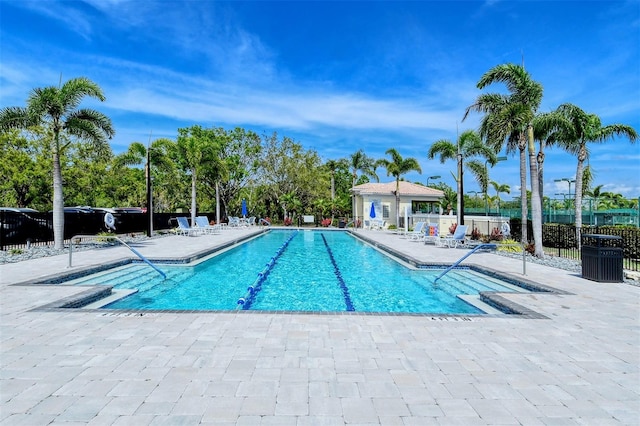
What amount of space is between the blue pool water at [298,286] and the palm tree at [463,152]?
856 cm

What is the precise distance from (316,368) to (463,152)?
1933 cm

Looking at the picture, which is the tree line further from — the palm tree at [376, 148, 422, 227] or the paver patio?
the paver patio

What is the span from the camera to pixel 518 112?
13.0m

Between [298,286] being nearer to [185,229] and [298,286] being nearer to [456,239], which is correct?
[456,239]

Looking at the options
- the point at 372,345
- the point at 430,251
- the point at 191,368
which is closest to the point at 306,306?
the point at 372,345

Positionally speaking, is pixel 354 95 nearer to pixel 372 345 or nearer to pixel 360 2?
pixel 360 2

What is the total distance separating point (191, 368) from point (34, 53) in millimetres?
18363

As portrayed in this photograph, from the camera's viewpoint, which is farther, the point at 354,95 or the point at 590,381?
the point at 354,95

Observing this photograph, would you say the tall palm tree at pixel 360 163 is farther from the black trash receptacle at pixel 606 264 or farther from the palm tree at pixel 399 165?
the black trash receptacle at pixel 606 264

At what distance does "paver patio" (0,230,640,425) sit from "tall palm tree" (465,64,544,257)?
25.7ft

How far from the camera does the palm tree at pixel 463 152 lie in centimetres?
1912

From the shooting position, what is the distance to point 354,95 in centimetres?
2792

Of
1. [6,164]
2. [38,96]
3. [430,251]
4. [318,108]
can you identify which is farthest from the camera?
[318,108]

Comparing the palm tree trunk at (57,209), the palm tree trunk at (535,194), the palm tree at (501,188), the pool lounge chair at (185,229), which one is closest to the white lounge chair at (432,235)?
the palm tree trunk at (535,194)
